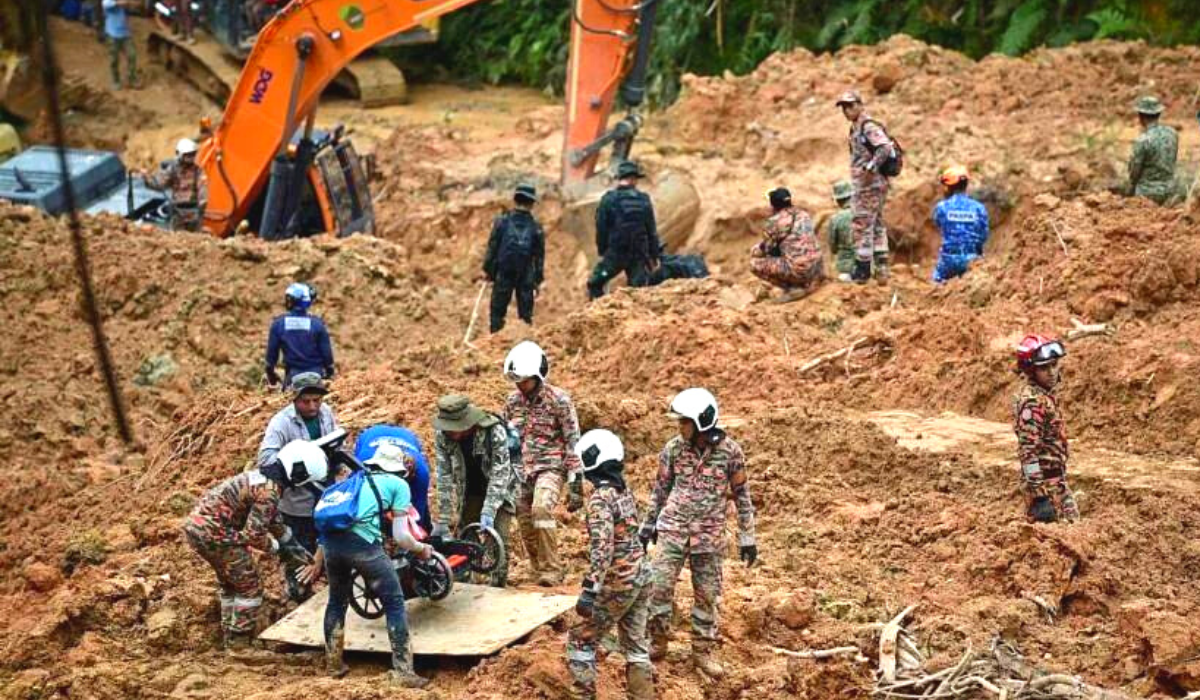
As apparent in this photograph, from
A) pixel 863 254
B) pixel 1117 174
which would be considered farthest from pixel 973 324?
pixel 1117 174

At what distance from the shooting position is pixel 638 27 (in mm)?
22031

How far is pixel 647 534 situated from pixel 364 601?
188cm

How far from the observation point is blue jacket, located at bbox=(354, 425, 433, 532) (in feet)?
40.9

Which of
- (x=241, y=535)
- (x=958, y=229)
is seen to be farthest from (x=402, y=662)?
(x=958, y=229)

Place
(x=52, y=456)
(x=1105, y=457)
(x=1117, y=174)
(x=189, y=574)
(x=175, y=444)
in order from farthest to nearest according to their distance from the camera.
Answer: (x=1117, y=174) → (x=52, y=456) → (x=175, y=444) → (x=1105, y=457) → (x=189, y=574)

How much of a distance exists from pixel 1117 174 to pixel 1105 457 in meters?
7.55

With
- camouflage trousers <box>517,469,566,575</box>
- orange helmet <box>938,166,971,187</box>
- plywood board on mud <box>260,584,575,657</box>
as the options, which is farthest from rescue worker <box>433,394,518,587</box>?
orange helmet <box>938,166,971,187</box>

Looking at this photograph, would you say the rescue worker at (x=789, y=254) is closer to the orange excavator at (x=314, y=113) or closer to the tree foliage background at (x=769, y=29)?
the orange excavator at (x=314, y=113)

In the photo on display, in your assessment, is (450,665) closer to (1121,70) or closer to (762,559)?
(762,559)

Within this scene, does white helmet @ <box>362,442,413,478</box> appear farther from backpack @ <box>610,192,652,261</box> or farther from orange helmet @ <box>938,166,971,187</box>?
orange helmet @ <box>938,166,971,187</box>

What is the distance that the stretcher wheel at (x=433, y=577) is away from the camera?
39.8ft

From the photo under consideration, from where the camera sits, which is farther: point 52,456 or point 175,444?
point 52,456

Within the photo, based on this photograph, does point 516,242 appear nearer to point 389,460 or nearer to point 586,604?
point 389,460

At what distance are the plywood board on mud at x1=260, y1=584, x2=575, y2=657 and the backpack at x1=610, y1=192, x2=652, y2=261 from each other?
749cm
